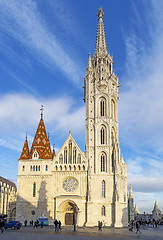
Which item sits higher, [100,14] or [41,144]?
[100,14]

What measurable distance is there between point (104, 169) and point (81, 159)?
4.72 m

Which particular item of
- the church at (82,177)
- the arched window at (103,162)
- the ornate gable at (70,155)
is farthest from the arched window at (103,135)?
the ornate gable at (70,155)

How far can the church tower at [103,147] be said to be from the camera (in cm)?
4697

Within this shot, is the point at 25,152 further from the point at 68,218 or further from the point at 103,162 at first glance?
the point at 103,162

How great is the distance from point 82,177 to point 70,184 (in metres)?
2.50

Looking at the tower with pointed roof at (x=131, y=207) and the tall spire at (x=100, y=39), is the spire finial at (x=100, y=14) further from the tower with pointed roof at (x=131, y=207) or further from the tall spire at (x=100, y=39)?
the tower with pointed roof at (x=131, y=207)

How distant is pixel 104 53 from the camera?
60469 millimetres

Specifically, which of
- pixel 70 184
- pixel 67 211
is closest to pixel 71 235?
pixel 70 184

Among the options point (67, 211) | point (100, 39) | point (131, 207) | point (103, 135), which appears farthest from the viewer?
point (131, 207)

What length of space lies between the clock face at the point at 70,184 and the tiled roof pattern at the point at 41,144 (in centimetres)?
551

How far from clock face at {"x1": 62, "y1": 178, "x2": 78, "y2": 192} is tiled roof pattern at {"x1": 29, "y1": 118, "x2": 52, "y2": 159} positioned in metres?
5.51

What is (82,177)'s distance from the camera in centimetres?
4853

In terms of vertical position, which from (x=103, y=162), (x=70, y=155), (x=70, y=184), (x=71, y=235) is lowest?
(x=71, y=235)

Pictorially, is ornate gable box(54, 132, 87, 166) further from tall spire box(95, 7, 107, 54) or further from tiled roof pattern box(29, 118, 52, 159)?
tall spire box(95, 7, 107, 54)
